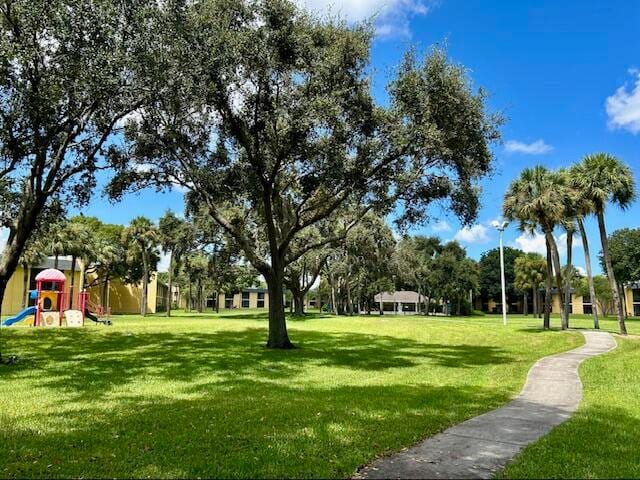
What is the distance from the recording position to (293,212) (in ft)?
65.1

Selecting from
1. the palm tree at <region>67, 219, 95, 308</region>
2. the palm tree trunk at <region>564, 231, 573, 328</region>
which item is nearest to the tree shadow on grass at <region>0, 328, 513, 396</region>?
the palm tree trunk at <region>564, 231, 573, 328</region>

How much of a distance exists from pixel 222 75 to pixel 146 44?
87.6 inches

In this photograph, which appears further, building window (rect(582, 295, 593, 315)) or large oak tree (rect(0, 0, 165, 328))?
building window (rect(582, 295, 593, 315))

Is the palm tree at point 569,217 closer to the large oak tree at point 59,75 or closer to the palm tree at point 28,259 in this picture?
the large oak tree at point 59,75

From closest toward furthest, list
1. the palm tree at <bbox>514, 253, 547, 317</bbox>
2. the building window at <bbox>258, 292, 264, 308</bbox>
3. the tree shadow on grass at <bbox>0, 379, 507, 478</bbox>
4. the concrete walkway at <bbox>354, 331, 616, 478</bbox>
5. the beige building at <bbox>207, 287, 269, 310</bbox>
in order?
1. the concrete walkway at <bbox>354, 331, 616, 478</bbox>
2. the tree shadow on grass at <bbox>0, 379, 507, 478</bbox>
3. the palm tree at <bbox>514, 253, 547, 317</bbox>
4. the beige building at <bbox>207, 287, 269, 310</bbox>
5. the building window at <bbox>258, 292, 264, 308</bbox>

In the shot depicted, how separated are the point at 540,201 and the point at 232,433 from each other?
77.5 ft

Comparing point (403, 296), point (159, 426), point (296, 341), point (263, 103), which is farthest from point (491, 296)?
point (159, 426)

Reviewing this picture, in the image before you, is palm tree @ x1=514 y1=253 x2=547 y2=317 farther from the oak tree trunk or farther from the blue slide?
the blue slide

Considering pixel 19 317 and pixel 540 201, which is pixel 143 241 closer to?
pixel 19 317

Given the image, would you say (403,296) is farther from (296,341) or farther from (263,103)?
(263,103)

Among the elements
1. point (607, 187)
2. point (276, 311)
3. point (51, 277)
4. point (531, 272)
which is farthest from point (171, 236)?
point (531, 272)

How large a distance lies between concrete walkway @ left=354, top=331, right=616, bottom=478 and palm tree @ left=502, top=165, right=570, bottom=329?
16968 millimetres

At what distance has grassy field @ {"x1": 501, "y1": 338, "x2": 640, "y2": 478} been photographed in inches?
199

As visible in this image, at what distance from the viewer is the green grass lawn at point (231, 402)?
539cm
